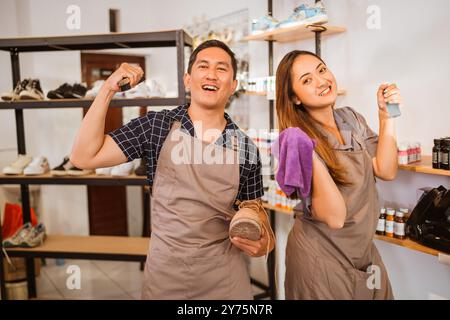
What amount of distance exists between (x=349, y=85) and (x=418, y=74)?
1.72 ft

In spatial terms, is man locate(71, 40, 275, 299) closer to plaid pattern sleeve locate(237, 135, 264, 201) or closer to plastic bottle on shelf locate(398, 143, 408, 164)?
plaid pattern sleeve locate(237, 135, 264, 201)

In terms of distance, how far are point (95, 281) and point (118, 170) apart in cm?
163

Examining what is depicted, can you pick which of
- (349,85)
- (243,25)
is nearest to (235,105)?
(243,25)

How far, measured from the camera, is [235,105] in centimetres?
375

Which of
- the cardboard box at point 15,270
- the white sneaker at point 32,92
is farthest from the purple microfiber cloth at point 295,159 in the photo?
the cardboard box at point 15,270

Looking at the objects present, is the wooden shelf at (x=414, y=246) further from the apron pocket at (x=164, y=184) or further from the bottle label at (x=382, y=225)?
the apron pocket at (x=164, y=184)

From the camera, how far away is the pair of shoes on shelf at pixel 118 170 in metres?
2.76

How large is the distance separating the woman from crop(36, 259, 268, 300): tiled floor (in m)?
2.24

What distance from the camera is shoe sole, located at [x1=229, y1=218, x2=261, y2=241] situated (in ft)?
4.20

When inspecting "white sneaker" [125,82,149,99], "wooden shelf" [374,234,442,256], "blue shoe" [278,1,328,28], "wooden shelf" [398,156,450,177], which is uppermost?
"blue shoe" [278,1,328,28]

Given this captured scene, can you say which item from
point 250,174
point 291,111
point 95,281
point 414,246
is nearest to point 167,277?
point 250,174

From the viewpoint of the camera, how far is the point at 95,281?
3.86m

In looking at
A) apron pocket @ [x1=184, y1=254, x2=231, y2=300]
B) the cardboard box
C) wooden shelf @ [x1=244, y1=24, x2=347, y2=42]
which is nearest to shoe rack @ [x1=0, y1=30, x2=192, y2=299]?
the cardboard box

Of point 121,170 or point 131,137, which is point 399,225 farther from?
point 121,170
